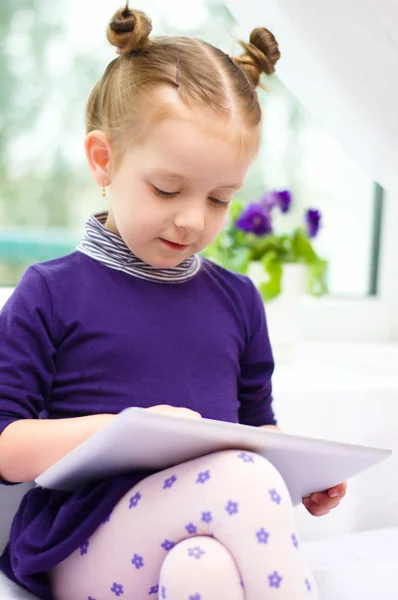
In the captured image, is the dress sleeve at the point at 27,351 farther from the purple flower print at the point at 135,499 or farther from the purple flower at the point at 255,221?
the purple flower at the point at 255,221

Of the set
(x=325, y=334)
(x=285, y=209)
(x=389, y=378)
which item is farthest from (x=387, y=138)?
(x=325, y=334)

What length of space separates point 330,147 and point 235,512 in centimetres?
134

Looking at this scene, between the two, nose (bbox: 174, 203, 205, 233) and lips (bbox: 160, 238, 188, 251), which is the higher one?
nose (bbox: 174, 203, 205, 233)

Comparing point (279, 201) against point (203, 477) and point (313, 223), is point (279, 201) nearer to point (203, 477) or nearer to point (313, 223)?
point (313, 223)

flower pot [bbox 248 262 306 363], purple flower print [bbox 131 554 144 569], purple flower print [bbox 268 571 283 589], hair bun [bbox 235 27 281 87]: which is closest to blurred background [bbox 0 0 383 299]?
flower pot [bbox 248 262 306 363]

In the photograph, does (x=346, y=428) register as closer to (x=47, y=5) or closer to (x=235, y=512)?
(x=235, y=512)

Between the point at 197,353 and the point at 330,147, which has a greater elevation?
the point at 330,147

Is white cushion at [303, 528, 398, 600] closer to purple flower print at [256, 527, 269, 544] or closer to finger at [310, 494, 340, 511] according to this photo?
finger at [310, 494, 340, 511]

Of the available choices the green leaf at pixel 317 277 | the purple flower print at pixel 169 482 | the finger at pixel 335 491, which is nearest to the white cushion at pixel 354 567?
the finger at pixel 335 491

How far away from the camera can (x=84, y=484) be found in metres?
0.81

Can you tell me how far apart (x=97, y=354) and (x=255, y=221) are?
2.06 feet

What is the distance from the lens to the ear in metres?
0.92

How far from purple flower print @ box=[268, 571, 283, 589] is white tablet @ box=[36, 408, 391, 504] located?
12cm

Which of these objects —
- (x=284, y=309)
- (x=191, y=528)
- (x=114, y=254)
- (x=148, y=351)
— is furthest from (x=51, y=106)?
(x=191, y=528)
